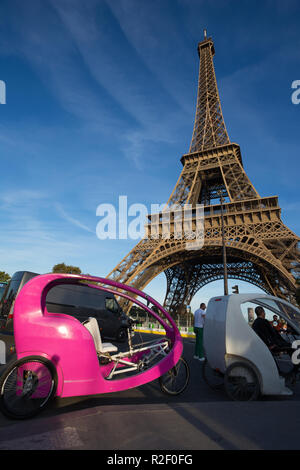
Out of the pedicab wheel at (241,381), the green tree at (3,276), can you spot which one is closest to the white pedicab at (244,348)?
the pedicab wheel at (241,381)

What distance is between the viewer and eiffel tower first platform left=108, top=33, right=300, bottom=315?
21.0 meters

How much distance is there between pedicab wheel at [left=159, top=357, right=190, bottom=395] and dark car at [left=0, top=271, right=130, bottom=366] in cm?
355

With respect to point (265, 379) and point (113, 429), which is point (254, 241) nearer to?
point (265, 379)

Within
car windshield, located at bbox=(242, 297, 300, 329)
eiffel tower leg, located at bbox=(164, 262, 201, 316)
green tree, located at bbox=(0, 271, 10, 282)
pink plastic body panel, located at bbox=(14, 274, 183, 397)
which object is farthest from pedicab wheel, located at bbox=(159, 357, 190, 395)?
green tree, located at bbox=(0, 271, 10, 282)

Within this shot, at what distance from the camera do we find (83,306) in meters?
10.2

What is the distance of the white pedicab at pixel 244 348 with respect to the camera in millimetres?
3742

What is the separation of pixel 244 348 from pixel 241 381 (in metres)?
0.49

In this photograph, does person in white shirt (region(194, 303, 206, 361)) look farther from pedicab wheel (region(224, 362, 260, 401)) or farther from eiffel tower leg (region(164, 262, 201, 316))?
eiffel tower leg (region(164, 262, 201, 316))

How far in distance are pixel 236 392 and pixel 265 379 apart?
1.58 ft

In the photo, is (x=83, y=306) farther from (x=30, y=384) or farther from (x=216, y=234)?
(x=216, y=234)

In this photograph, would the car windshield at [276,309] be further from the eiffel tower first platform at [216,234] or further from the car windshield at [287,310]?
the eiffel tower first platform at [216,234]

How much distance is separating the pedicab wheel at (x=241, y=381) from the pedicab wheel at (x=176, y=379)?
67 cm

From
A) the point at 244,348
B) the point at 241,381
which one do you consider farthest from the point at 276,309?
the point at 241,381
